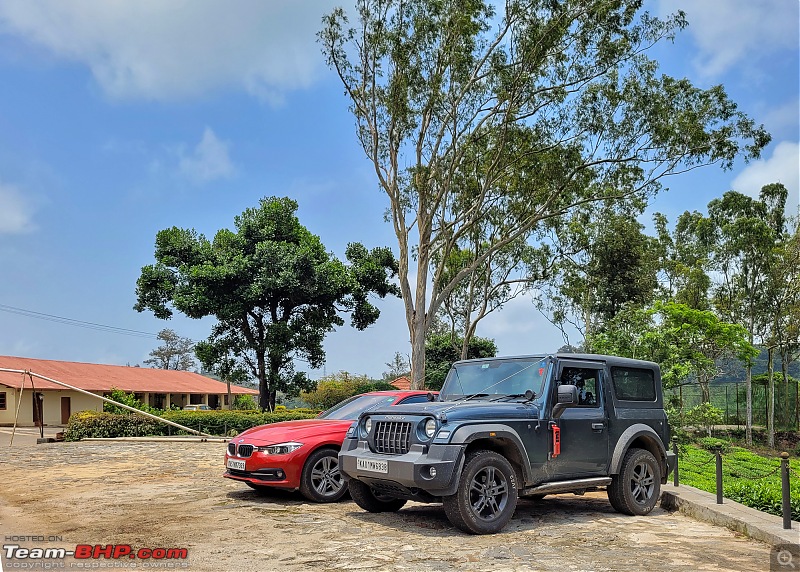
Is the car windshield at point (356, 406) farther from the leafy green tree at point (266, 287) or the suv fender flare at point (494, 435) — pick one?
the leafy green tree at point (266, 287)

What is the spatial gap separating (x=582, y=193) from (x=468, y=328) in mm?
10766

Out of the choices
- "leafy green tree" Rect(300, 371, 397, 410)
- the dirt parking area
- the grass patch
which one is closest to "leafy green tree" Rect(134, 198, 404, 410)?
"leafy green tree" Rect(300, 371, 397, 410)

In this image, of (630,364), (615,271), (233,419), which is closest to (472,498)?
(630,364)

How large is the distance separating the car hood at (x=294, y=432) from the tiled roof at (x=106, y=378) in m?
35.1

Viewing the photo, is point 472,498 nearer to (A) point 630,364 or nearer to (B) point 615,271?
(A) point 630,364

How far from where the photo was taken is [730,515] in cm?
827

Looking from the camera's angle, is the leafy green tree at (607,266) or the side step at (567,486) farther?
the leafy green tree at (607,266)

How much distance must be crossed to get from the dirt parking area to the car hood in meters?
0.85

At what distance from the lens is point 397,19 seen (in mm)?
23500

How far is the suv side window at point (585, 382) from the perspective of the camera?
8.98 metres

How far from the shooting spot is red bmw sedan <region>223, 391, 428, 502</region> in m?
9.66

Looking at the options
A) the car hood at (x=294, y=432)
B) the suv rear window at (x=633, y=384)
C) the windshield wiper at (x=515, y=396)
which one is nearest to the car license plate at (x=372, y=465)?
the windshield wiper at (x=515, y=396)

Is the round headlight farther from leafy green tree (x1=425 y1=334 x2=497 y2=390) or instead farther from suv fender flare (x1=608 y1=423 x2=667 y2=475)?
leafy green tree (x1=425 y1=334 x2=497 y2=390)

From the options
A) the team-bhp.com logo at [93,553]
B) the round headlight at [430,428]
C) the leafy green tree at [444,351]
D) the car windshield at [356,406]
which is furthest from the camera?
the leafy green tree at [444,351]
